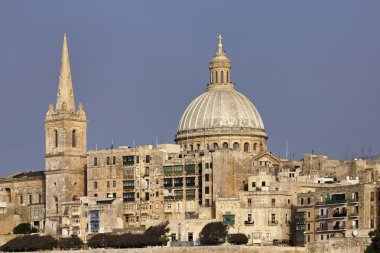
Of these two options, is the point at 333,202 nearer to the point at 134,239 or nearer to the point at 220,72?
the point at 134,239

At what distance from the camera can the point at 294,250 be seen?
115625 mm

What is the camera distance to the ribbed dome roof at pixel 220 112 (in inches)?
5172

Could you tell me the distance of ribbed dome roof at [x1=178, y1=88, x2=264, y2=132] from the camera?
131375 millimetres

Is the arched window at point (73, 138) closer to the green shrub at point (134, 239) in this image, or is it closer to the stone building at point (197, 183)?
the stone building at point (197, 183)

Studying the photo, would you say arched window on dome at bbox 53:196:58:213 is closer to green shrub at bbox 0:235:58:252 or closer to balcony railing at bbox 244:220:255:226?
green shrub at bbox 0:235:58:252

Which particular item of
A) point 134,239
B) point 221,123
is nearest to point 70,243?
point 134,239

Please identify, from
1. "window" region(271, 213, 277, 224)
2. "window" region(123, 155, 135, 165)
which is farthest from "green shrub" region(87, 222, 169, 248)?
"window" region(271, 213, 277, 224)

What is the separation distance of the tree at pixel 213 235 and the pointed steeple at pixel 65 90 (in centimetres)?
1995

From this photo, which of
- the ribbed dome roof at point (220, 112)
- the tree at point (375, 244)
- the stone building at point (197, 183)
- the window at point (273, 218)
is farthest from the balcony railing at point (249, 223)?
the tree at point (375, 244)

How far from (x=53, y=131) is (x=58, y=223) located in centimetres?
776

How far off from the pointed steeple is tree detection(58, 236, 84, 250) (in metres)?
13.8

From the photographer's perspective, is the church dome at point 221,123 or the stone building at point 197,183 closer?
the stone building at point 197,183

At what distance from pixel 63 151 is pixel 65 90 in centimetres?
520

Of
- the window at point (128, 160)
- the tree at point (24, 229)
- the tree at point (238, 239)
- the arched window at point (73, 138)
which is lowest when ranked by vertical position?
the tree at point (238, 239)
